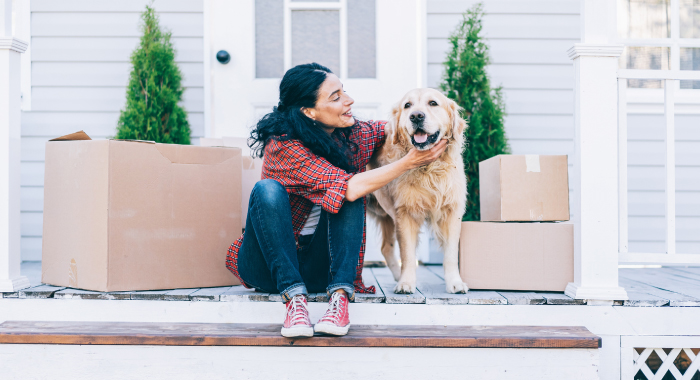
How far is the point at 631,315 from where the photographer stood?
6.98 ft

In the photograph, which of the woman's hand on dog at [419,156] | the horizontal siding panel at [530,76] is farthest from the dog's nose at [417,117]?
the horizontal siding panel at [530,76]

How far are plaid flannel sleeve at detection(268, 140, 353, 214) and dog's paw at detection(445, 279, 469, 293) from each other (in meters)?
0.68

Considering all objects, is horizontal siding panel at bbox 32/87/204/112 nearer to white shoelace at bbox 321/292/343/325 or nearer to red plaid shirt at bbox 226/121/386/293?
red plaid shirt at bbox 226/121/386/293

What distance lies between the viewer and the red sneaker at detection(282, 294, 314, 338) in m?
1.81

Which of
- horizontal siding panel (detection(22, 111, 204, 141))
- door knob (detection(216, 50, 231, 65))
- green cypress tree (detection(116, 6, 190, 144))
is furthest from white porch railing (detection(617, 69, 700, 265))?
horizontal siding panel (detection(22, 111, 204, 141))

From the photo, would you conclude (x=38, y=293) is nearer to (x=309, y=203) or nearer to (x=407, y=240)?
(x=309, y=203)

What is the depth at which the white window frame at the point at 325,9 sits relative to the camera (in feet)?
11.7

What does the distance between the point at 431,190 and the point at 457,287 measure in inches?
17.5

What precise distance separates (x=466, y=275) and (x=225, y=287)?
111 cm

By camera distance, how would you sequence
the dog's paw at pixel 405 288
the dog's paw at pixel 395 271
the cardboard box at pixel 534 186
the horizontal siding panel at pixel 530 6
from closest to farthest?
the dog's paw at pixel 405 288, the cardboard box at pixel 534 186, the dog's paw at pixel 395 271, the horizontal siding panel at pixel 530 6

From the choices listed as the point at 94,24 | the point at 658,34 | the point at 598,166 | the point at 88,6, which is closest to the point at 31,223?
the point at 94,24

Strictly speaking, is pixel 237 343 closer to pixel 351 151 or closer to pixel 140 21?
pixel 351 151

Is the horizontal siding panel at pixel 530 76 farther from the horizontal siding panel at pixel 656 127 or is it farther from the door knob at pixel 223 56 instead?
the door knob at pixel 223 56

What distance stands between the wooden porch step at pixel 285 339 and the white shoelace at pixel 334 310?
7cm
